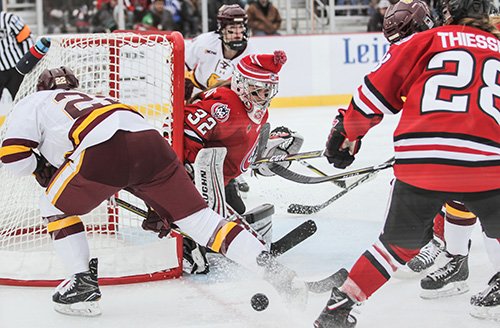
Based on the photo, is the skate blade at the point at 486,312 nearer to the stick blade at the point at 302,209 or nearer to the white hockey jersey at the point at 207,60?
the stick blade at the point at 302,209

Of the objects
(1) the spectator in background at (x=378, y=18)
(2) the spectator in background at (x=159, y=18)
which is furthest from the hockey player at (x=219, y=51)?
(1) the spectator in background at (x=378, y=18)

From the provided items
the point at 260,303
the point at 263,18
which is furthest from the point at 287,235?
the point at 263,18

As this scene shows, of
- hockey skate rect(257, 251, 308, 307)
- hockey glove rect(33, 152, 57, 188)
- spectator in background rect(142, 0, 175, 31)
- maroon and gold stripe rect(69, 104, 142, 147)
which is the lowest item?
hockey skate rect(257, 251, 308, 307)

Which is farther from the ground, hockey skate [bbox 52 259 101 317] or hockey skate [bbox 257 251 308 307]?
hockey skate [bbox 257 251 308 307]

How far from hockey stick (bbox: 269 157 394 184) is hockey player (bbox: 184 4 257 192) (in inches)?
32.1

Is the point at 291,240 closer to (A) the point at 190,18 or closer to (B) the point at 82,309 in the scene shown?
(B) the point at 82,309

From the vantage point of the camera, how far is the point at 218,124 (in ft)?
9.57

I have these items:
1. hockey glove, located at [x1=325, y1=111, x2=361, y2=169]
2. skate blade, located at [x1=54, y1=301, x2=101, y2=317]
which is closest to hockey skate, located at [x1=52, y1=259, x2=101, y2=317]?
skate blade, located at [x1=54, y1=301, x2=101, y2=317]

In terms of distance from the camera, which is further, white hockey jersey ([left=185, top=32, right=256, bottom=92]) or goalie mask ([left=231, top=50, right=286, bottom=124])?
white hockey jersey ([left=185, top=32, right=256, bottom=92])

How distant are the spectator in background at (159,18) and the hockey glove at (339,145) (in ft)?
17.4

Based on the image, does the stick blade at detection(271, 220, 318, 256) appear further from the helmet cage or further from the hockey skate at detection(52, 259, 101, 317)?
the hockey skate at detection(52, 259, 101, 317)

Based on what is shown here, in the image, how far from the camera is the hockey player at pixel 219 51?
4160 mm

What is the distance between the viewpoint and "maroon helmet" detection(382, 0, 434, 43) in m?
2.77

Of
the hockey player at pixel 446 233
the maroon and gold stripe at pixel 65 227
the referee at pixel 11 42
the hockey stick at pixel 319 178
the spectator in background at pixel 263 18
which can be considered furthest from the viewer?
the spectator in background at pixel 263 18
